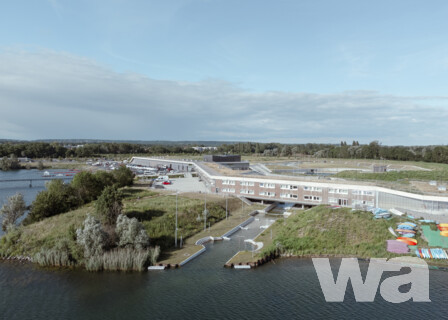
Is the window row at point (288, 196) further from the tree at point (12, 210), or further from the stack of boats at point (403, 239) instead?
the tree at point (12, 210)

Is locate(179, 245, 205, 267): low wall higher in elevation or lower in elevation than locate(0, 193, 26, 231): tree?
lower

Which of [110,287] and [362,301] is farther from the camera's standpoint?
[110,287]

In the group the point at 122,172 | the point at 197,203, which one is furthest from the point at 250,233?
the point at 122,172

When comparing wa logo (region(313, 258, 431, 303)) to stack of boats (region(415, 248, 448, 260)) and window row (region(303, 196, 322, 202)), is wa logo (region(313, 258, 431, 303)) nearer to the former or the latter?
stack of boats (region(415, 248, 448, 260))

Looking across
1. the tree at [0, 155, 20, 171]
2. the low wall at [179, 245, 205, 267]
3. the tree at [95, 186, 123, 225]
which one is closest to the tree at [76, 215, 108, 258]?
the tree at [95, 186, 123, 225]

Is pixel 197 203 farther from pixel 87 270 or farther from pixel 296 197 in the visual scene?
pixel 87 270

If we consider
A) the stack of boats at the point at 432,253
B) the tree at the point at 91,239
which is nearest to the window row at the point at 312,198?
the stack of boats at the point at 432,253

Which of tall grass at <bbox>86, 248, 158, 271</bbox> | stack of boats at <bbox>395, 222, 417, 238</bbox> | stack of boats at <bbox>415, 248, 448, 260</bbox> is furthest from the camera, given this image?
stack of boats at <bbox>395, 222, 417, 238</bbox>
